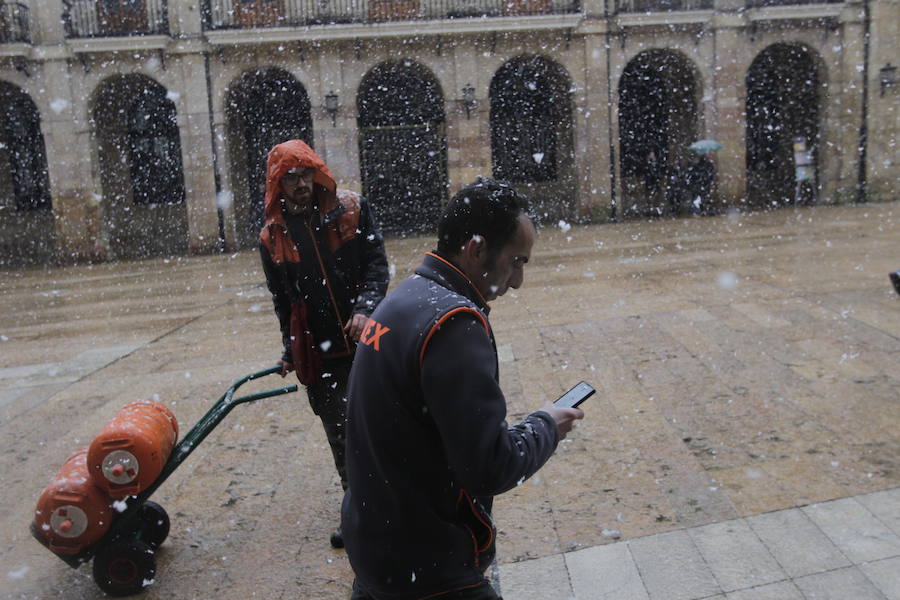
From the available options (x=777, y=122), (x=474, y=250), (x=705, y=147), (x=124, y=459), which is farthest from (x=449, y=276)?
(x=777, y=122)

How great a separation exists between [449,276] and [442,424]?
1.18 ft

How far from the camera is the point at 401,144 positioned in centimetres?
2192

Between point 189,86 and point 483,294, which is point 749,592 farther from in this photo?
point 189,86

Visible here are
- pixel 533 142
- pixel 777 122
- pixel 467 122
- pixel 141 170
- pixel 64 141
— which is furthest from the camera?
pixel 777 122

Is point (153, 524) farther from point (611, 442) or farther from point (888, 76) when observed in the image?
point (888, 76)

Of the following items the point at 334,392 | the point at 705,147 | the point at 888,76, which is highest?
the point at 888,76

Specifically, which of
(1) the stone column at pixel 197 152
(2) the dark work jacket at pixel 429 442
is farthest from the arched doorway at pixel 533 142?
(2) the dark work jacket at pixel 429 442

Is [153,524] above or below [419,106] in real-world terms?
below

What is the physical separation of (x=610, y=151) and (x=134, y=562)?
18.7 m

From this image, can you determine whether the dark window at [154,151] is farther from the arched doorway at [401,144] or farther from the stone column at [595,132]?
the stone column at [595,132]

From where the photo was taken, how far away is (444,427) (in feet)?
5.39

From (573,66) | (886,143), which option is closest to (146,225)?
(573,66)

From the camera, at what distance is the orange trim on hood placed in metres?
3.34

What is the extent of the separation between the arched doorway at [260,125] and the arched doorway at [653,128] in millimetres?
8840
